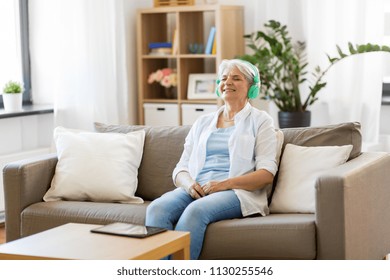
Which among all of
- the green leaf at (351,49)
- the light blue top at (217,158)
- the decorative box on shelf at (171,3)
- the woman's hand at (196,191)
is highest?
the decorative box on shelf at (171,3)

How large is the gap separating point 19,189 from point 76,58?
6.10 ft

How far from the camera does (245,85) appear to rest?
A: 389 cm

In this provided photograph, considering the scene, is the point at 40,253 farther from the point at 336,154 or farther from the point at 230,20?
the point at 230,20

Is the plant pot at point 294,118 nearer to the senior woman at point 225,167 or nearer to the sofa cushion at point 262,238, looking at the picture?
the senior woman at point 225,167

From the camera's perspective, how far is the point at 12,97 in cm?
536

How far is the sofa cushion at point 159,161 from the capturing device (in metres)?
4.12

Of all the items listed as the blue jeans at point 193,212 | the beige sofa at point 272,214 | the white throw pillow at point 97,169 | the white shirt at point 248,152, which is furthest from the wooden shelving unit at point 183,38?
the blue jeans at point 193,212

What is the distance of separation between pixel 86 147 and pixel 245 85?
905mm

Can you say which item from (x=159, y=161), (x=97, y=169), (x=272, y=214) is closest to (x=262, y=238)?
(x=272, y=214)

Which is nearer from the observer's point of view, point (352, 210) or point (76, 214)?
point (352, 210)

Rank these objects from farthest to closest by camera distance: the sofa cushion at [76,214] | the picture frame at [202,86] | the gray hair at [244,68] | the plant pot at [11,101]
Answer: the picture frame at [202,86], the plant pot at [11,101], the gray hair at [244,68], the sofa cushion at [76,214]

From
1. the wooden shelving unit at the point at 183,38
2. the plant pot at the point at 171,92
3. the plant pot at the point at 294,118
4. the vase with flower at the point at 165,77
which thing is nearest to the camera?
the plant pot at the point at 294,118

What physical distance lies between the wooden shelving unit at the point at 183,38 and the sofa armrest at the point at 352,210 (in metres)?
2.40

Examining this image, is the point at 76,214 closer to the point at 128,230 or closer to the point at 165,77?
the point at 128,230
